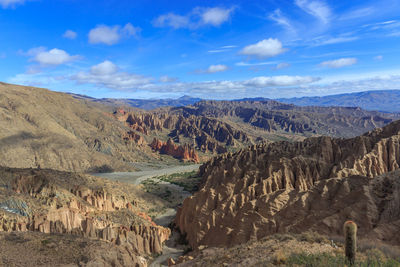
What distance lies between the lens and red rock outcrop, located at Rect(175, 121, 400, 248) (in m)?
26.3

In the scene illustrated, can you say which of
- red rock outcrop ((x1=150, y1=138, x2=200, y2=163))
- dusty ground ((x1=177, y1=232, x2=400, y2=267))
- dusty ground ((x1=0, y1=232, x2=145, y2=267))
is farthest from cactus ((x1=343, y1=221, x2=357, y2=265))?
red rock outcrop ((x1=150, y1=138, x2=200, y2=163))

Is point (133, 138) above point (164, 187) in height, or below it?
above

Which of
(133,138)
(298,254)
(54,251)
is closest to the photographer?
(298,254)

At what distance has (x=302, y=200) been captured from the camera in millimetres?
31938

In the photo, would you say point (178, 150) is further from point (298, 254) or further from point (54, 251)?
point (298, 254)

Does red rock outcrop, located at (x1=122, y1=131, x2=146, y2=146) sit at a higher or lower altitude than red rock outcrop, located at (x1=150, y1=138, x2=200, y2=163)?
higher

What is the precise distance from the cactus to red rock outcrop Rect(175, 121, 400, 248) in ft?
30.9

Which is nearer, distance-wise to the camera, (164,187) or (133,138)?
(164,187)

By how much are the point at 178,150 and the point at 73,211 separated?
13034 centimetres

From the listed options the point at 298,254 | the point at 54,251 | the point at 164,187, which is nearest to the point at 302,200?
the point at 298,254

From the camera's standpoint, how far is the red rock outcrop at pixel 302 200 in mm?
26266

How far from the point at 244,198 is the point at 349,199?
50.7 feet

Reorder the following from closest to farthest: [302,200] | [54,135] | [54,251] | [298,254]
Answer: [298,254], [54,251], [302,200], [54,135]

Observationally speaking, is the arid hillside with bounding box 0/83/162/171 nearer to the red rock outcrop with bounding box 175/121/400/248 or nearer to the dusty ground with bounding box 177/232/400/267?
the red rock outcrop with bounding box 175/121/400/248
